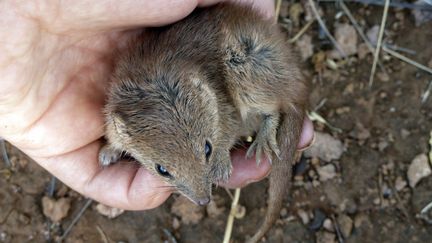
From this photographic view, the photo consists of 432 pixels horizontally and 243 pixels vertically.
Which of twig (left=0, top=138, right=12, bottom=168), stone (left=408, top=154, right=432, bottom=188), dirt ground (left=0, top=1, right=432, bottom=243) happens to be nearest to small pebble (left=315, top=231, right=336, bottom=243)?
dirt ground (left=0, top=1, right=432, bottom=243)

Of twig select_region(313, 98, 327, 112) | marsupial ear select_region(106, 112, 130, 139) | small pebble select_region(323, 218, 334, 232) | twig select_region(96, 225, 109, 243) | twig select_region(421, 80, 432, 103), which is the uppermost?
marsupial ear select_region(106, 112, 130, 139)

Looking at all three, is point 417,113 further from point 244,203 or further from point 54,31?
point 54,31

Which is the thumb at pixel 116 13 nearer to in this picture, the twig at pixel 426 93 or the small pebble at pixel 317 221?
the small pebble at pixel 317 221

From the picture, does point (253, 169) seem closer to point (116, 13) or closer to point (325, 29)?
point (116, 13)

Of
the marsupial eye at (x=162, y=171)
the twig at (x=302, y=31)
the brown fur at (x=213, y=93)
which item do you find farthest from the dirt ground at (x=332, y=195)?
the marsupial eye at (x=162, y=171)

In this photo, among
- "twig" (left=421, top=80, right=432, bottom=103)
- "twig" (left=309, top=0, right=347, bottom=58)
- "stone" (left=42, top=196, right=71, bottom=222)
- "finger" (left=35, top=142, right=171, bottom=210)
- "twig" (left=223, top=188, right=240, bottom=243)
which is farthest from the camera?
"twig" (left=309, top=0, right=347, bottom=58)

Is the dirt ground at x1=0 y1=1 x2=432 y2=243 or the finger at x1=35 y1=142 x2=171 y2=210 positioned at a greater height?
the finger at x1=35 y1=142 x2=171 y2=210

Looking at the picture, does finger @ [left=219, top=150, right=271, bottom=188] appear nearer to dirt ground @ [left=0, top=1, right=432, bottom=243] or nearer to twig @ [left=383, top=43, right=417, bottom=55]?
dirt ground @ [left=0, top=1, right=432, bottom=243]

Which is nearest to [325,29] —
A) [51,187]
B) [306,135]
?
[306,135]
